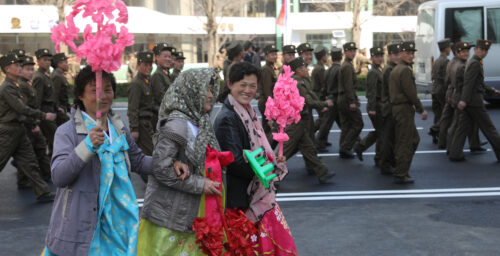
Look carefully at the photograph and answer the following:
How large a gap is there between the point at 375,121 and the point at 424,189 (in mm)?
1829

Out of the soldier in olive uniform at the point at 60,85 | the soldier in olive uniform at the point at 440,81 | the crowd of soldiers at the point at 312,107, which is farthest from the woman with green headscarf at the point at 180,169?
the soldier in olive uniform at the point at 440,81

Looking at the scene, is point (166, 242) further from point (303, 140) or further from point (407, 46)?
point (407, 46)

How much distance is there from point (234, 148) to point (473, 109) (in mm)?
7001

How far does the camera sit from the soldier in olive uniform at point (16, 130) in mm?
8039

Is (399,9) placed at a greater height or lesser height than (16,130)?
greater

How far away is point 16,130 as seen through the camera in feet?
26.9

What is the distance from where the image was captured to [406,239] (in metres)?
6.25

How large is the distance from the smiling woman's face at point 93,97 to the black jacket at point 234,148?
0.81 metres

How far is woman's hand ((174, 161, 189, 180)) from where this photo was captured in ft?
12.1

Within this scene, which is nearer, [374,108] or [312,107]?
[312,107]

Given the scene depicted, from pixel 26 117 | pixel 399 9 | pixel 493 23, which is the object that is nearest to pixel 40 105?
pixel 26 117

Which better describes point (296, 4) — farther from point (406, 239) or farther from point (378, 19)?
point (406, 239)

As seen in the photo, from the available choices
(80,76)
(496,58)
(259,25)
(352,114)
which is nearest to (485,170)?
(352,114)

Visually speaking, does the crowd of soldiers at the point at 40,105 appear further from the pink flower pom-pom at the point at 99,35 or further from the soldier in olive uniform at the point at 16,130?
the pink flower pom-pom at the point at 99,35
